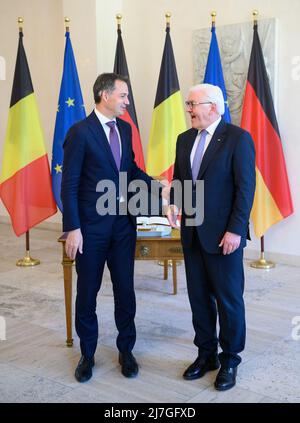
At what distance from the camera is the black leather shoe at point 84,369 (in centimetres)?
276

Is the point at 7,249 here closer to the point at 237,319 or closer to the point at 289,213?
the point at 289,213

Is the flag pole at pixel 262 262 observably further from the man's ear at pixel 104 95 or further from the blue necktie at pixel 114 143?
the man's ear at pixel 104 95

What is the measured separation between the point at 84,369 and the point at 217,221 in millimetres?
1061

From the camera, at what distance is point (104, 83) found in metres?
2.60

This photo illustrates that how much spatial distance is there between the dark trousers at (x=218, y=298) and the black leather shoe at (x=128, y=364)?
0.36 m

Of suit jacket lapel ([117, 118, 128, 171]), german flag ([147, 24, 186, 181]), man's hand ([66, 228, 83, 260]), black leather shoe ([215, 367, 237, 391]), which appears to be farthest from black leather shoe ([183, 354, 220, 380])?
german flag ([147, 24, 186, 181])

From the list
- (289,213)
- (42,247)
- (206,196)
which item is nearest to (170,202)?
(206,196)

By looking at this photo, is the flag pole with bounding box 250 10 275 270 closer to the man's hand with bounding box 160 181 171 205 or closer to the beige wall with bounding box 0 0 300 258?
the beige wall with bounding box 0 0 300 258

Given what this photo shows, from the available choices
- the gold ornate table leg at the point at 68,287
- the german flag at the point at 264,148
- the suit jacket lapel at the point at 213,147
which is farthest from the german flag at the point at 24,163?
the suit jacket lapel at the point at 213,147

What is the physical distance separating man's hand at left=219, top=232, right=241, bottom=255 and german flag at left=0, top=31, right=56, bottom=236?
3.09m

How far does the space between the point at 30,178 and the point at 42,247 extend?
1.10m
